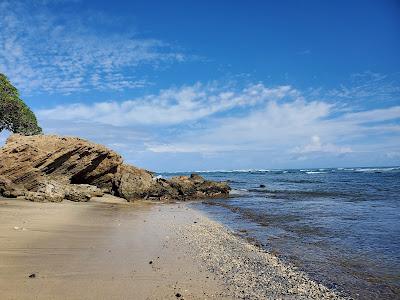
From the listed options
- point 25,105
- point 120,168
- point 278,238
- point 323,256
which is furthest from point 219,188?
point 323,256

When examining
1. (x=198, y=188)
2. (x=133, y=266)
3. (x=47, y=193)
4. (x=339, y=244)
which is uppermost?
(x=47, y=193)

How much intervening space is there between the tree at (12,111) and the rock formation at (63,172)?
946cm

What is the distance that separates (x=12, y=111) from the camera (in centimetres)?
3148

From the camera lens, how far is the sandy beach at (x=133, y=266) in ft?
20.6

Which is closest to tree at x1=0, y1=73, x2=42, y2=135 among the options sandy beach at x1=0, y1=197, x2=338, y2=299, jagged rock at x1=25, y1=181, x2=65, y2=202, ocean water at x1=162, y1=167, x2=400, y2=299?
jagged rock at x1=25, y1=181, x2=65, y2=202

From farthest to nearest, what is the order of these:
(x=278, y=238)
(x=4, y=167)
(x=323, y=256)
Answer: (x=4, y=167), (x=278, y=238), (x=323, y=256)

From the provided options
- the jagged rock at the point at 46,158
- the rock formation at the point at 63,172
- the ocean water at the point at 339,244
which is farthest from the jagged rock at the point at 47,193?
the ocean water at the point at 339,244

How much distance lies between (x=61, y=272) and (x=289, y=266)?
5.32 m

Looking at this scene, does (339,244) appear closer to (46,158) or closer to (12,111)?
(46,158)

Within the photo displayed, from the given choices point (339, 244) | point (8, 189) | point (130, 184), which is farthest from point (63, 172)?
point (339, 244)

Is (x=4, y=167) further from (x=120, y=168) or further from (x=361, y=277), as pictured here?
(x=361, y=277)

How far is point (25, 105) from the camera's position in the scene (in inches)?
1300

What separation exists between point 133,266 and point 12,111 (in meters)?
28.7

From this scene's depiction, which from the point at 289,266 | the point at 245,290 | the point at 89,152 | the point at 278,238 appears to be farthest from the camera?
the point at 89,152
